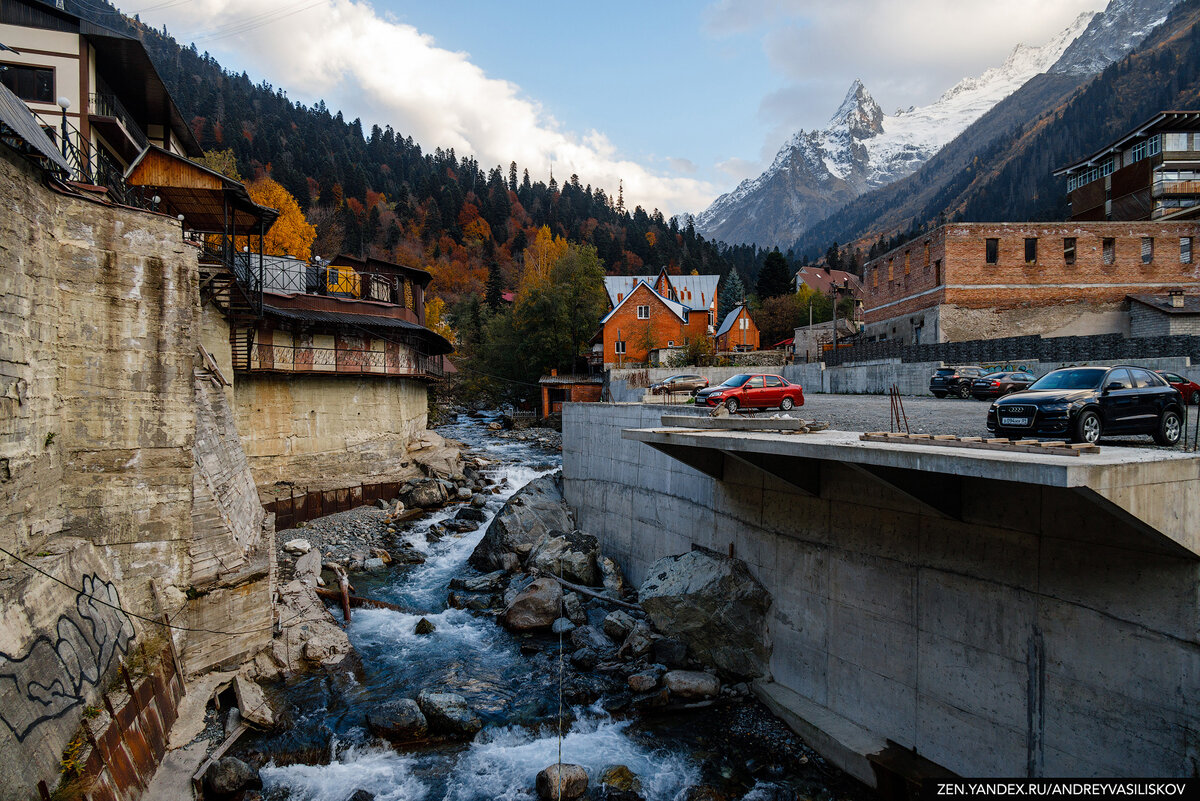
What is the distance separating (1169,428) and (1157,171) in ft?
143

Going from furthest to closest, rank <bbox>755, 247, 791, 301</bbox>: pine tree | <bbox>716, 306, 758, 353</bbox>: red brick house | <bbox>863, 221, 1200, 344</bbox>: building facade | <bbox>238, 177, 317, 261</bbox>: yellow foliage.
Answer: <bbox>755, 247, 791, 301</bbox>: pine tree, <bbox>716, 306, 758, 353</bbox>: red brick house, <bbox>238, 177, 317, 261</bbox>: yellow foliage, <bbox>863, 221, 1200, 344</bbox>: building facade

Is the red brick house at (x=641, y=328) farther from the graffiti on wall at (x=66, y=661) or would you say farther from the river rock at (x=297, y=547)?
the graffiti on wall at (x=66, y=661)

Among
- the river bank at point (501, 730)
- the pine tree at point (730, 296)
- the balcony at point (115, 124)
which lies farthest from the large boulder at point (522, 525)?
the pine tree at point (730, 296)

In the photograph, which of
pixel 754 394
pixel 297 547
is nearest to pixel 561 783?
pixel 754 394

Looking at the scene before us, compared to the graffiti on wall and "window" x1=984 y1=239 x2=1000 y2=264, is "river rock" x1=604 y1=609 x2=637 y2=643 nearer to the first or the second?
the graffiti on wall

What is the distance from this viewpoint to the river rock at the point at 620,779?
884 centimetres

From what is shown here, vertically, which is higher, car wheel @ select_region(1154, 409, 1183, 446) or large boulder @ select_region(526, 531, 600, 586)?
car wheel @ select_region(1154, 409, 1183, 446)

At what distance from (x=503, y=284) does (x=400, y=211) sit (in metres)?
29.7

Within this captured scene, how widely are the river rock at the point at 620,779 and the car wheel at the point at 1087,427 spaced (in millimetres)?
8862

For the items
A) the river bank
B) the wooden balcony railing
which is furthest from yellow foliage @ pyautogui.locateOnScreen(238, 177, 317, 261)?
the river bank

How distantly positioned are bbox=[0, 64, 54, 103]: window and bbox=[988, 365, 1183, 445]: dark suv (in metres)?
27.6

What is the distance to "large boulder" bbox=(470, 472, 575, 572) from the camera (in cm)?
1853

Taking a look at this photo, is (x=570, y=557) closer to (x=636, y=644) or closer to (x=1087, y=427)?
(x=636, y=644)

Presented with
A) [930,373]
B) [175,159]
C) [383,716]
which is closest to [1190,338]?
[930,373]
